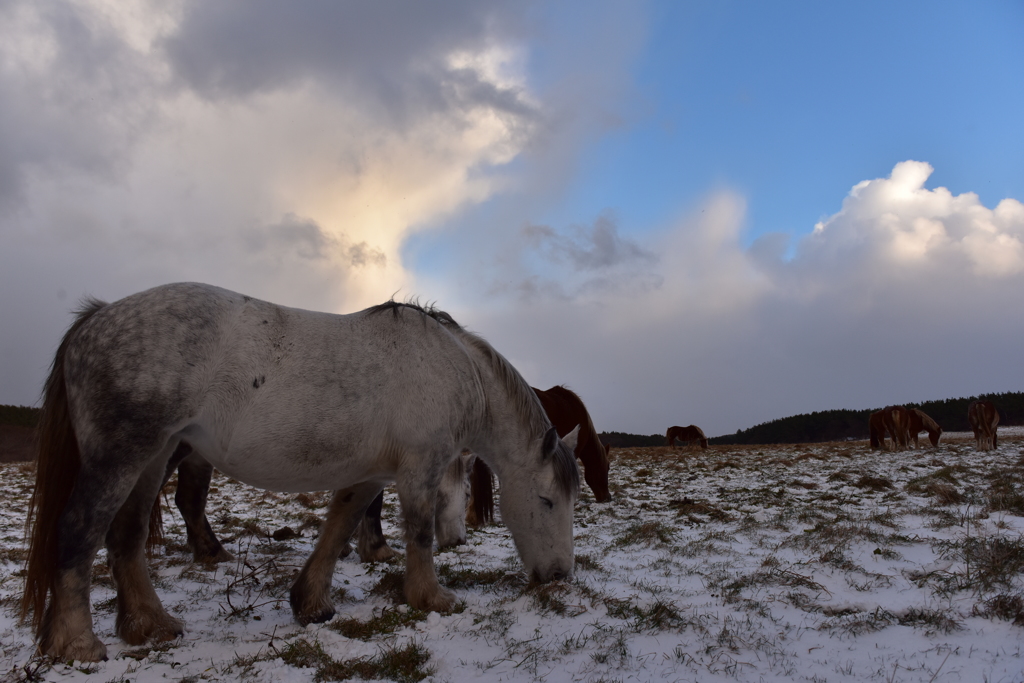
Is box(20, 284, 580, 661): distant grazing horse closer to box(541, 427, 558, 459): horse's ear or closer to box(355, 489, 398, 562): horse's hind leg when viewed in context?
box(541, 427, 558, 459): horse's ear

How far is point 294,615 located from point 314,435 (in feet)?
4.20

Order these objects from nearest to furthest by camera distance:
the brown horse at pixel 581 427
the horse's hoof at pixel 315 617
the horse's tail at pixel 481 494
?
the horse's hoof at pixel 315 617, the horse's tail at pixel 481 494, the brown horse at pixel 581 427

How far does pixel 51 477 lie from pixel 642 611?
137 inches

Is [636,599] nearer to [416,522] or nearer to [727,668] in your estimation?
[727,668]

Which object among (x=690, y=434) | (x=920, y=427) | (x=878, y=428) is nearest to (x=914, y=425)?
(x=920, y=427)

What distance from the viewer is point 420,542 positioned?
3.58m

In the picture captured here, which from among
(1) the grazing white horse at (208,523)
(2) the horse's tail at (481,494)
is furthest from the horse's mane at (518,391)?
(2) the horse's tail at (481,494)

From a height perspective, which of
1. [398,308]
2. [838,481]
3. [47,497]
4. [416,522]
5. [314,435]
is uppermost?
[398,308]

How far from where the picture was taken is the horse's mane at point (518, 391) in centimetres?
425

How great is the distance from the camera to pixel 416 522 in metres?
3.55

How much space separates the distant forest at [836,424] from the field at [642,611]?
128ft

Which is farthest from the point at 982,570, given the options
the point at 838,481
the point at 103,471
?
the point at 838,481

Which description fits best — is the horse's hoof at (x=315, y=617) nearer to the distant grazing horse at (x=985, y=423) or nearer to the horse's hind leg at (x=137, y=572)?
the horse's hind leg at (x=137, y=572)

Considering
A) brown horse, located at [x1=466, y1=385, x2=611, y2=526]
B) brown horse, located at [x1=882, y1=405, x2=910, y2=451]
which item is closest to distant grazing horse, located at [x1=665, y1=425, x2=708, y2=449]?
brown horse, located at [x1=882, y1=405, x2=910, y2=451]
